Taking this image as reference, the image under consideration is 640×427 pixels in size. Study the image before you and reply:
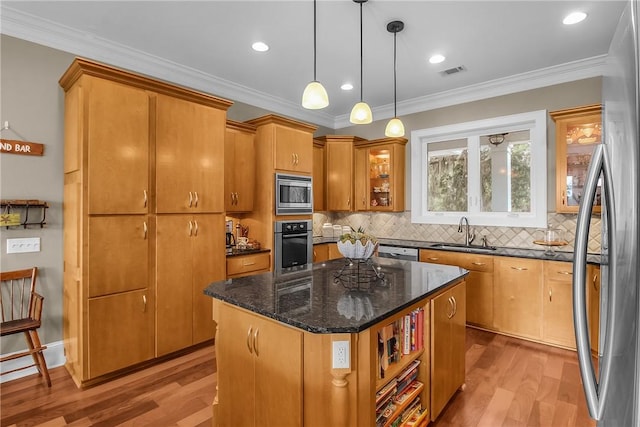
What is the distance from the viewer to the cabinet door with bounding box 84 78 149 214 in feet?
8.50

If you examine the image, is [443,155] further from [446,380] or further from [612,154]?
[612,154]

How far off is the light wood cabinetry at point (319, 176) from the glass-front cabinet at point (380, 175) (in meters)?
0.54

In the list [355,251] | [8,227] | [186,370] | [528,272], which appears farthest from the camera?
[528,272]

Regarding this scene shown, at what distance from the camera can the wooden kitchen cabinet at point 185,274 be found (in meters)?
3.00

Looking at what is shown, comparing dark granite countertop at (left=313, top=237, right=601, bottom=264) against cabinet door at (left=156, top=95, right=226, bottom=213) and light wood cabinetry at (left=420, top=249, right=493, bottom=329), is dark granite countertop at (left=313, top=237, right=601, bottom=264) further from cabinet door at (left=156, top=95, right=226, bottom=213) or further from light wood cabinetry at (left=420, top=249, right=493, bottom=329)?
cabinet door at (left=156, top=95, right=226, bottom=213)

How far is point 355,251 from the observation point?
6.92ft

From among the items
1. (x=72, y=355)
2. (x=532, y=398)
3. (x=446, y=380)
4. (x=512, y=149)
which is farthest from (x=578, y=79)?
(x=72, y=355)

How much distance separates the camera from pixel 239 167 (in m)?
4.02

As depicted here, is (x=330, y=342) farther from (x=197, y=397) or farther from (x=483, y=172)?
(x=483, y=172)

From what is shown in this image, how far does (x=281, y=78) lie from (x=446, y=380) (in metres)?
3.58

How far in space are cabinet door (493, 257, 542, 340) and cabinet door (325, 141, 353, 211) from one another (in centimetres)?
233

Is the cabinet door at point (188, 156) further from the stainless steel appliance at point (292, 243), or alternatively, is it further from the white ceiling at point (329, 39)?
the stainless steel appliance at point (292, 243)

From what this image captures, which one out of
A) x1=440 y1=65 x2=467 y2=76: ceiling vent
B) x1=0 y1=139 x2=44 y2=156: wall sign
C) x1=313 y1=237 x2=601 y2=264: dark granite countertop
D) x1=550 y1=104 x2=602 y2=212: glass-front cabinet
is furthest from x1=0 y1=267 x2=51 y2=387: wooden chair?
x1=550 y1=104 x2=602 y2=212: glass-front cabinet

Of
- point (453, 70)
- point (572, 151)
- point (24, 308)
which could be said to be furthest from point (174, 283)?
point (572, 151)
